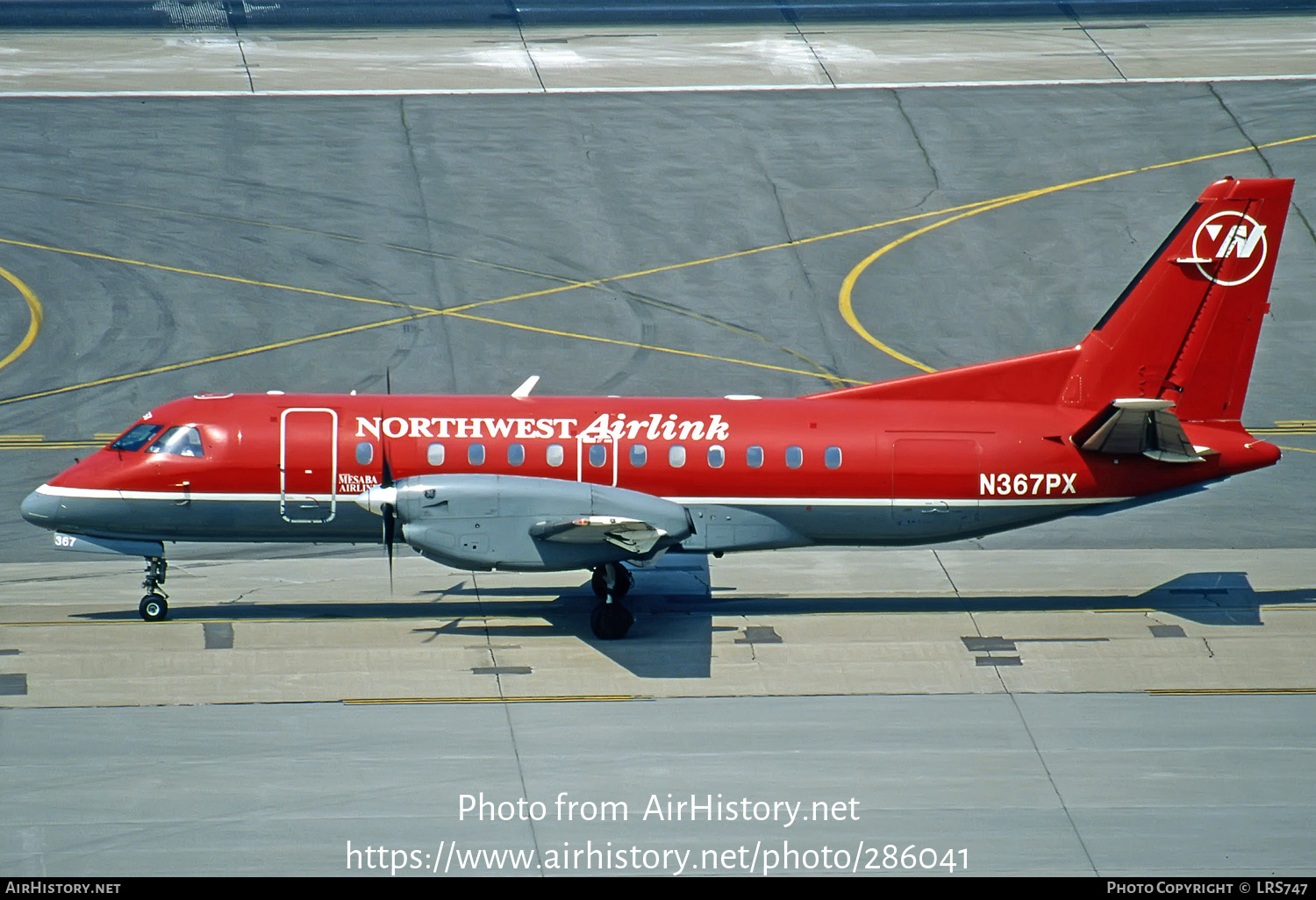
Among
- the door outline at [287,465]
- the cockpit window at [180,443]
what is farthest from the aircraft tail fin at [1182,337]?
the cockpit window at [180,443]

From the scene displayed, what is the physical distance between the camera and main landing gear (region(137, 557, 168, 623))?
25.6 m

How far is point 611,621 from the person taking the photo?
2517 centimetres

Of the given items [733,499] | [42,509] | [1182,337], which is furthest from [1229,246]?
[42,509]

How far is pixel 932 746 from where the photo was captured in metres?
21.9

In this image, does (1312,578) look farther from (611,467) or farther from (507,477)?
(507,477)

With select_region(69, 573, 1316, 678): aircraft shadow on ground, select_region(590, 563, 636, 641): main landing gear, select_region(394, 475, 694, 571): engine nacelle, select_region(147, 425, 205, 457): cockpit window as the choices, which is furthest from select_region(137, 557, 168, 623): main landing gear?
select_region(590, 563, 636, 641): main landing gear

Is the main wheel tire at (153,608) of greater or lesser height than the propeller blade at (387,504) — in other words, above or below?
below

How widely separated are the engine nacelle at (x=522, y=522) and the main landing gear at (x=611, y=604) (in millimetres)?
1142

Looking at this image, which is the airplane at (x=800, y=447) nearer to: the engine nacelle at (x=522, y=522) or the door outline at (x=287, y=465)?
the door outline at (x=287, y=465)

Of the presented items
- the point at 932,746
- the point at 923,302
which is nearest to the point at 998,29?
the point at 923,302

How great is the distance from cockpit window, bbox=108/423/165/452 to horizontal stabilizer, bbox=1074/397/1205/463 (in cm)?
1580

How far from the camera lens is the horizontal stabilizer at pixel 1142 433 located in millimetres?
25266

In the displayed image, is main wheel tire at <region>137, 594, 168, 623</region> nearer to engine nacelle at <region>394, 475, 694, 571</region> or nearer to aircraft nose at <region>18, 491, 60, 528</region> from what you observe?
aircraft nose at <region>18, 491, 60, 528</region>

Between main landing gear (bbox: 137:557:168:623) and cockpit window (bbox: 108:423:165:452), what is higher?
cockpit window (bbox: 108:423:165:452)
